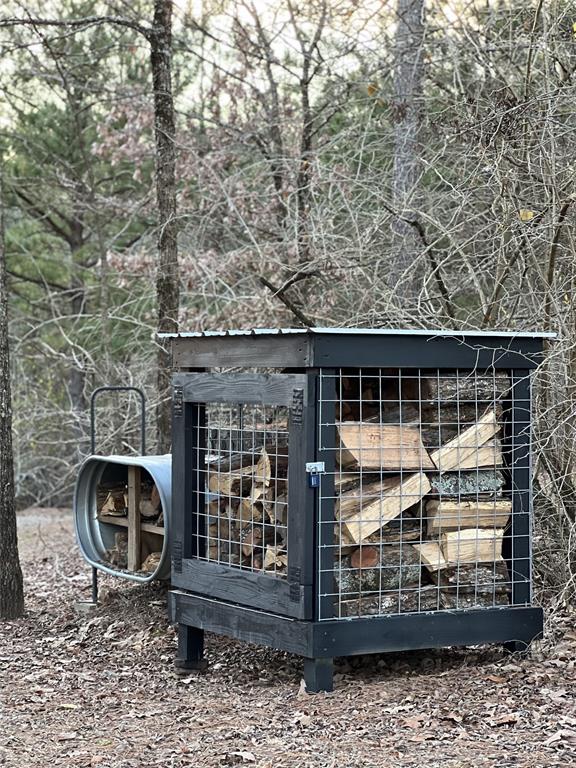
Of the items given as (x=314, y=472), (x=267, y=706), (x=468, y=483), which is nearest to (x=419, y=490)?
(x=468, y=483)

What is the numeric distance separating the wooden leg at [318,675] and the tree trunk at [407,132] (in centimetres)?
353

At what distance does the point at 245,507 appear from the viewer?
621 cm

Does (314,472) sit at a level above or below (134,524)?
above

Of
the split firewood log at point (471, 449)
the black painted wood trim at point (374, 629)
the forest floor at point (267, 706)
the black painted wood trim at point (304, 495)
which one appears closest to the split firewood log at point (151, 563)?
the forest floor at point (267, 706)

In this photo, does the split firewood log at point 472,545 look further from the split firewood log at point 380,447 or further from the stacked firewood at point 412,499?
the split firewood log at point 380,447

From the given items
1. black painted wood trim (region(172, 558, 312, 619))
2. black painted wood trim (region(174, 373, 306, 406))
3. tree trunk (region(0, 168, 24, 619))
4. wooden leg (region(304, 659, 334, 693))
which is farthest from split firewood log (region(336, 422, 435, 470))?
tree trunk (region(0, 168, 24, 619))

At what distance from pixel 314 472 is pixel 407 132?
15.2ft

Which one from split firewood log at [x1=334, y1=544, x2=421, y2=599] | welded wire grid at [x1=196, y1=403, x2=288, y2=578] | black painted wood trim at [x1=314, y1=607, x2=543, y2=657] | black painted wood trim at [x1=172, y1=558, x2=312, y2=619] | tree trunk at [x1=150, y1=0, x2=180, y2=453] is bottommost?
black painted wood trim at [x1=314, y1=607, x2=543, y2=657]

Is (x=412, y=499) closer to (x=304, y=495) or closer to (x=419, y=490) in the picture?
(x=419, y=490)

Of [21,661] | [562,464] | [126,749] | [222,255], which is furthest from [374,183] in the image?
[126,749]

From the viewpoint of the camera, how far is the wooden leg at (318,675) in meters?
5.47

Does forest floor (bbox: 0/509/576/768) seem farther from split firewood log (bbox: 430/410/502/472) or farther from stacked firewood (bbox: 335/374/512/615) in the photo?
split firewood log (bbox: 430/410/502/472)

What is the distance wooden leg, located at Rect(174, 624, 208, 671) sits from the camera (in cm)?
636

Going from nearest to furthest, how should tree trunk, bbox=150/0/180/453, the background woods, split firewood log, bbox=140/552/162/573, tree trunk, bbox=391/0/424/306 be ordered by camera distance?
1. the background woods
2. split firewood log, bbox=140/552/162/573
3. tree trunk, bbox=391/0/424/306
4. tree trunk, bbox=150/0/180/453
